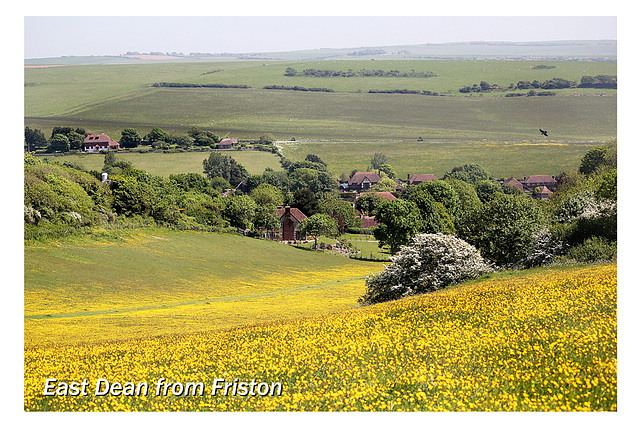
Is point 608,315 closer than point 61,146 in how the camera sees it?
Yes

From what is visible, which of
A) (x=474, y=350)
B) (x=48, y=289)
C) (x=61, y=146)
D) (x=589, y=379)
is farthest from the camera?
(x=61, y=146)

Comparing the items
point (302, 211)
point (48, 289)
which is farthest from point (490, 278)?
point (302, 211)

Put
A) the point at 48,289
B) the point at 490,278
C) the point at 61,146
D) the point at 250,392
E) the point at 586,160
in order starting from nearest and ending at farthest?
the point at 250,392 → the point at 490,278 → the point at 48,289 → the point at 586,160 → the point at 61,146

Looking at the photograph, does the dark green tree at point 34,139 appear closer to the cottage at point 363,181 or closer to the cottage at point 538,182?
the cottage at point 363,181

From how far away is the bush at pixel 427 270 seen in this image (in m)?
34.0

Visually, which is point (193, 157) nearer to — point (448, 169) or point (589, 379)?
point (448, 169)

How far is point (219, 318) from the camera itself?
35.8m

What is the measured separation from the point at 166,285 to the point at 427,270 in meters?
28.9

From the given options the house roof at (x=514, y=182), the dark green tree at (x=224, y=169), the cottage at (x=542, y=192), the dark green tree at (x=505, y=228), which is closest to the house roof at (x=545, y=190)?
the cottage at (x=542, y=192)

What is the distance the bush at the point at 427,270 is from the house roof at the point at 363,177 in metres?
150

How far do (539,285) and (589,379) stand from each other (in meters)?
10.0

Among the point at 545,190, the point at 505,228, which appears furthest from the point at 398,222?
the point at 545,190

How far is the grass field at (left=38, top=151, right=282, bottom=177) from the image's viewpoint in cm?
17650

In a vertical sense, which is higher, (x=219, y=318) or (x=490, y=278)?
(x=490, y=278)
